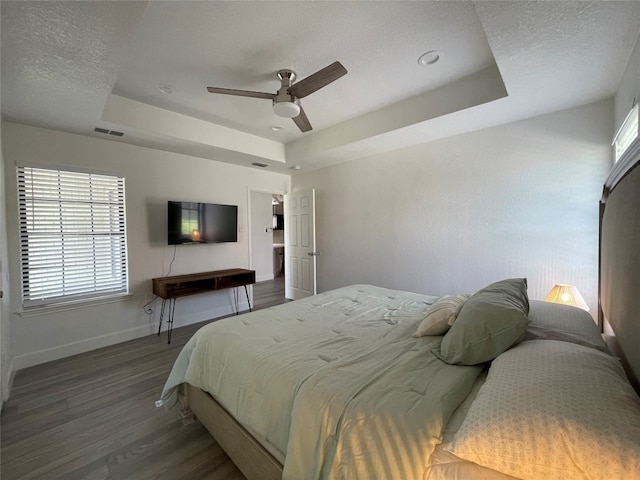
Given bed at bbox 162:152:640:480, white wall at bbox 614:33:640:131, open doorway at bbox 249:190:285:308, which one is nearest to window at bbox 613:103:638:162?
white wall at bbox 614:33:640:131

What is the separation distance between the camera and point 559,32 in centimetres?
159

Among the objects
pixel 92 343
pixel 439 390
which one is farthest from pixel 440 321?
pixel 92 343

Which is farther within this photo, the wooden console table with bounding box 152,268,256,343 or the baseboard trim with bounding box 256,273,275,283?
the baseboard trim with bounding box 256,273,275,283

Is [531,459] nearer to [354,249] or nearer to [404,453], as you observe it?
[404,453]

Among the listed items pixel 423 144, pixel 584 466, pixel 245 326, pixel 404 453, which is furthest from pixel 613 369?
pixel 423 144

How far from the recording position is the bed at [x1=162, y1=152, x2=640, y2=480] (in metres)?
0.73

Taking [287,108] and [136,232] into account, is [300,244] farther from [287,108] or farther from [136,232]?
[287,108]

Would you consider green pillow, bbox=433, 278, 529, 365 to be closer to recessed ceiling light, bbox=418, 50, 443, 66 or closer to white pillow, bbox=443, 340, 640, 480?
white pillow, bbox=443, 340, 640, 480

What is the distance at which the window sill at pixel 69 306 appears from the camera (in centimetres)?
280

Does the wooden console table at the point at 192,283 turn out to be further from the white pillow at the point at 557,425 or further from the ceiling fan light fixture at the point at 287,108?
the white pillow at the point at 557,425

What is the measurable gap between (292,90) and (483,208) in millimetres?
2416

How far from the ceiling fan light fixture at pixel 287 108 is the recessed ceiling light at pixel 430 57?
1089mm

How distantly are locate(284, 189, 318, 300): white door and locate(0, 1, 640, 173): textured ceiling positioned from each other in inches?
66.0

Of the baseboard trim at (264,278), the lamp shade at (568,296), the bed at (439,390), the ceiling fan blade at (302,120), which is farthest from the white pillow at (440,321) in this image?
the baseboard trim at (264,278)
